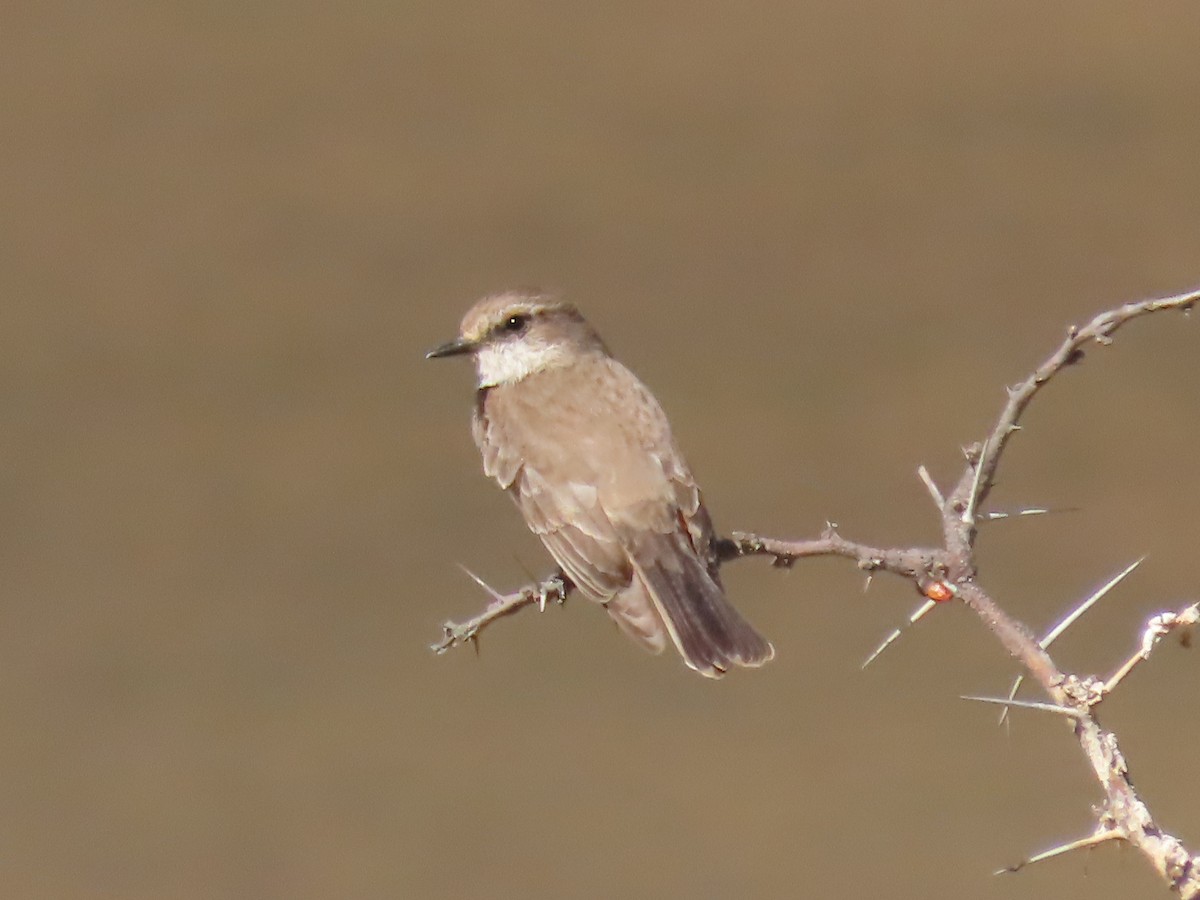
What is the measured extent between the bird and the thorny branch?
26.5 inches

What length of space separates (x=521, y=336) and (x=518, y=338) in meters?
0.01

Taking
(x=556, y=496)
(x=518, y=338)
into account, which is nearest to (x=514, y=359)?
(x=518, y=338)

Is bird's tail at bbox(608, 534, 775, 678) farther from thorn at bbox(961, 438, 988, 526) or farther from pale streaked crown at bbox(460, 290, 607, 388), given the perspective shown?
thorn at bbox(961, 438, 988, 526)

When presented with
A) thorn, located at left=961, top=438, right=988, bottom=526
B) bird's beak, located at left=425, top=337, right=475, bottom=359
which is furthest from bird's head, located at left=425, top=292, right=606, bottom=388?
thorn, located at left=961, top=438, right=988, bottom=526

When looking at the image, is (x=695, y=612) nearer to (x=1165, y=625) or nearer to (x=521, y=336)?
(x=521, y=336)

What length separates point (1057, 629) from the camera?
238 cm

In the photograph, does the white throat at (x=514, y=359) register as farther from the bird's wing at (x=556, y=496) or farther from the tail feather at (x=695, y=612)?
the tail feather at (x=695, y=612)

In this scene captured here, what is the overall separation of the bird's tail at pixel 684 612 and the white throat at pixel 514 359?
0.93m

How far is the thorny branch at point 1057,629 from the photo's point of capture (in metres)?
1.88

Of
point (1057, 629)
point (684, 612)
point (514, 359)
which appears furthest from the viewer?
point (514, 359)

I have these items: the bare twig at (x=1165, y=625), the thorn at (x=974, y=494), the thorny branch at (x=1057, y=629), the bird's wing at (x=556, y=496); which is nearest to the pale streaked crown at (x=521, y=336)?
the bird's wing at (x=556, y=496)

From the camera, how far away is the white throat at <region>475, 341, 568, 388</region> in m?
4.59

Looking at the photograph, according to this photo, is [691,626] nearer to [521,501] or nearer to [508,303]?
[521,501]

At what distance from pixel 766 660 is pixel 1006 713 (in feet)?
4.08
